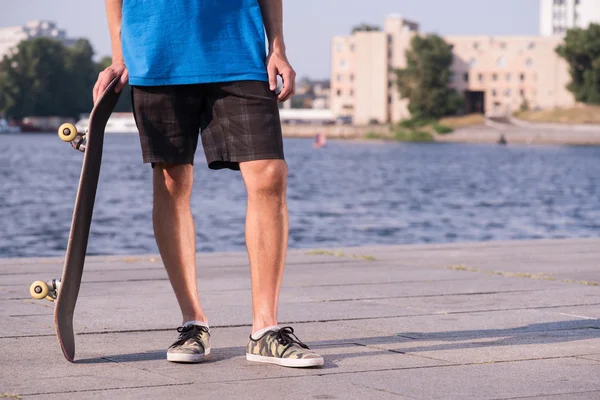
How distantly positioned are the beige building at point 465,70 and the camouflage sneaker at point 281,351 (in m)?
153

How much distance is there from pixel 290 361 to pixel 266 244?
46 centimetres

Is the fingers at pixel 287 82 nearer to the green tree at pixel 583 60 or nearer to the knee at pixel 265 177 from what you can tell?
the knee at pixel 265 177

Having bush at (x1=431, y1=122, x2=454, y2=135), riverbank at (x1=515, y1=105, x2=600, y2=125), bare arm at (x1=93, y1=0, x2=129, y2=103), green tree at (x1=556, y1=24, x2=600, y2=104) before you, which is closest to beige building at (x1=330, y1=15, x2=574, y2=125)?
bush at (x1=431, y1=122, x2=454, y2=135)

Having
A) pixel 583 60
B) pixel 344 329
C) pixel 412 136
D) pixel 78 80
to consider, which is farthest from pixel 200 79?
pixel 78 80

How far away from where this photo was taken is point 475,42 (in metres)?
161

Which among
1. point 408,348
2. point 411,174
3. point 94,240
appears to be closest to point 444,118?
point 411,174

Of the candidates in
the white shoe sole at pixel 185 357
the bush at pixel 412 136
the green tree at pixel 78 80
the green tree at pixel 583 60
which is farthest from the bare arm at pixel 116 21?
the green tree at pixel 78 80

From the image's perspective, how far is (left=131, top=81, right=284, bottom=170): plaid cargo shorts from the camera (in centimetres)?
448

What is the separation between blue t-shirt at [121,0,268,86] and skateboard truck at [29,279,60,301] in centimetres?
81

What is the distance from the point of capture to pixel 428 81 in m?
150

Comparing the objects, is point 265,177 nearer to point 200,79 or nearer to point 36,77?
point 200,79

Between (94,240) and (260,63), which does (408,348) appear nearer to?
(260,63)

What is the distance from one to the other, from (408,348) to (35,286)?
1.46 metres

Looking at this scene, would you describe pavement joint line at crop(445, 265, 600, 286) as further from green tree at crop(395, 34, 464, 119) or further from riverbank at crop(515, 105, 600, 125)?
green tree at crop(395, 34, 464, 119)
